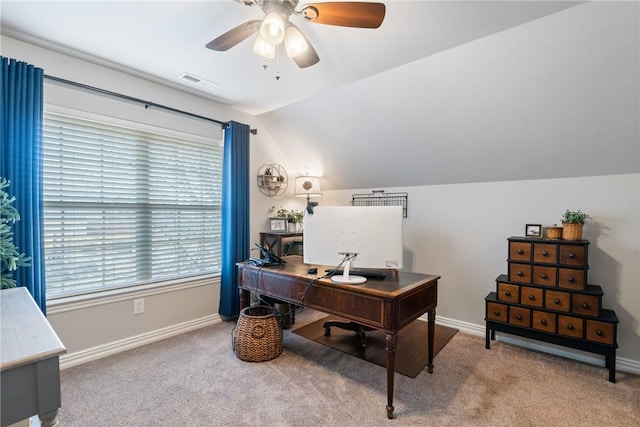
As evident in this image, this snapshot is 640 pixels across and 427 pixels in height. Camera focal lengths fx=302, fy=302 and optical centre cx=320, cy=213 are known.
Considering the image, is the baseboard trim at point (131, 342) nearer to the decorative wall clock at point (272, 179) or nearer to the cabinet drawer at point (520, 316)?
the decorative wall clock at point (272, 179)

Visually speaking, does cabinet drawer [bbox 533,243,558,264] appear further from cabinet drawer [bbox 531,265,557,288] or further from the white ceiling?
the white ceiling

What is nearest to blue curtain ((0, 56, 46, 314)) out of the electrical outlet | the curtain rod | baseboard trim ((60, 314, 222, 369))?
the curtain rod

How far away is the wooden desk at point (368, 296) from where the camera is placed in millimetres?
1778

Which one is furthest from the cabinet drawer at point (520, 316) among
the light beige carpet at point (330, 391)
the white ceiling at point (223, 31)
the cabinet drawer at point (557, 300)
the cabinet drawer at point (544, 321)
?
the white ceiling at point (223, 31)

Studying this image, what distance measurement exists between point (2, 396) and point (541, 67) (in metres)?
3.02

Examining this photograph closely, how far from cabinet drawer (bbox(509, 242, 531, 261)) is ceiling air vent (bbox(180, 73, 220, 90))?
9.68 feet

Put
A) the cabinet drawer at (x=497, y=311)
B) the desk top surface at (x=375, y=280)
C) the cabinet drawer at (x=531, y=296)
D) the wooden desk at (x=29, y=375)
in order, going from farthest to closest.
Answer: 1. the cabinet drawer at (x=497, y=311)
2. the cabinet drawer at (x=531, y=296)
3. the desk top surface at (x=375, y=280)
4. the wooden desk at (x=29, y=375)

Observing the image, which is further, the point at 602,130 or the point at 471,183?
the point at 471,183

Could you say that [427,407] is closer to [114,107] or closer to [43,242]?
[43,242]

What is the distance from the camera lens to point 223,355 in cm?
251

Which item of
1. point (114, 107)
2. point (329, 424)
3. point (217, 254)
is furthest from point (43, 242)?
point (329, 424)

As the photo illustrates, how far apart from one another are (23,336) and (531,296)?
3087 mm

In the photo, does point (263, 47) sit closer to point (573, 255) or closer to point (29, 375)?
point (29, 375)

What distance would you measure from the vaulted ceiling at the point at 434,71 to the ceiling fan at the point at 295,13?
32 centimetres
